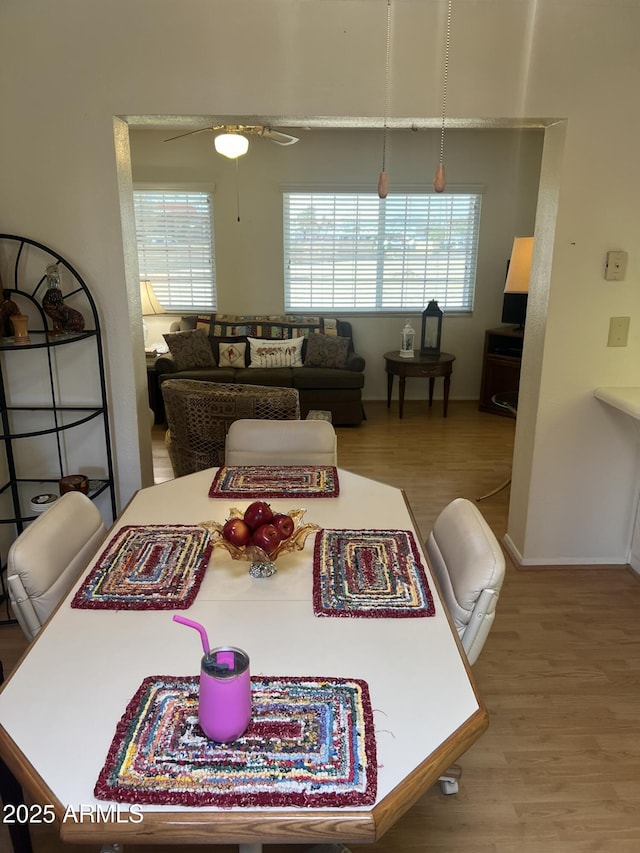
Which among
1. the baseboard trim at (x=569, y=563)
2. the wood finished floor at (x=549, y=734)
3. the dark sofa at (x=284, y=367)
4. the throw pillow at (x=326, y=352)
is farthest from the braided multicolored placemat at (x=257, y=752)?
the throw pillow at (x=326, y=352)

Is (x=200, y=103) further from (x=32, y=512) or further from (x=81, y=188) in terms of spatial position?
(x=32, y=512)

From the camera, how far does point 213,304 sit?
6.51 meters

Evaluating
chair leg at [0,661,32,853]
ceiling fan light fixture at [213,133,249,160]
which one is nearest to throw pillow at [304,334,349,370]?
ceiling fan light fixture at [213,133,249,160]

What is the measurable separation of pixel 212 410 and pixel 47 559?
6.97 ft

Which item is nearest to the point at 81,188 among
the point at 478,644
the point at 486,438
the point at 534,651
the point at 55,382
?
the point at 55,382

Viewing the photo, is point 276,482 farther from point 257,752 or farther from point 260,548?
point 257,752

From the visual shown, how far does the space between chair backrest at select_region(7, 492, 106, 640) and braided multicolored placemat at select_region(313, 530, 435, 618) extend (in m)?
0.65

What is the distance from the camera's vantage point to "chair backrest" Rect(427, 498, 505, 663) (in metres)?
1.46

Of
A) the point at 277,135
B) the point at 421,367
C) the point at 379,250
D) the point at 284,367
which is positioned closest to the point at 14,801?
the point at 277,135

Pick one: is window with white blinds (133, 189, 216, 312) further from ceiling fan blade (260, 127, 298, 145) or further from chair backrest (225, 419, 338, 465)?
chair backrest (225, 419, 338, 465)

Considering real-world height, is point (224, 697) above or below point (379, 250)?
below

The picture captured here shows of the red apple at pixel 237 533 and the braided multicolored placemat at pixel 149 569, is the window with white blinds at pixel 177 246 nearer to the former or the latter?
the braided multicolored placemat at pixel 149 569

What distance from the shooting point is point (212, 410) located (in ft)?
11.9

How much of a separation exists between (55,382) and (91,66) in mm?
1320
